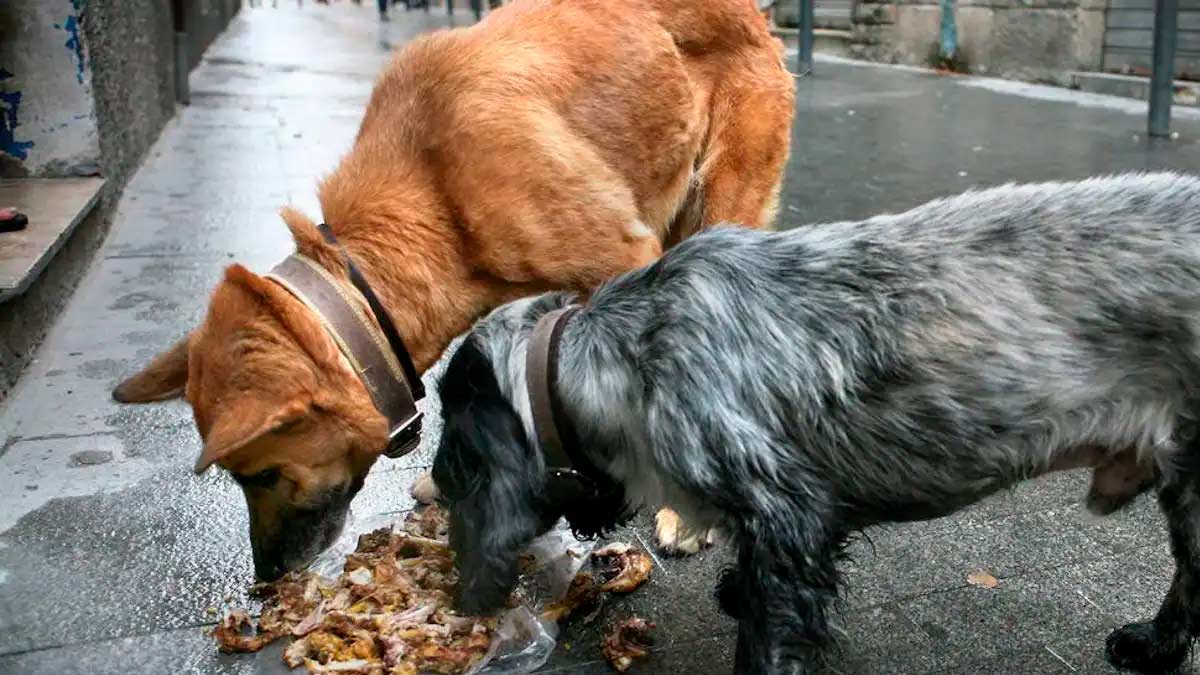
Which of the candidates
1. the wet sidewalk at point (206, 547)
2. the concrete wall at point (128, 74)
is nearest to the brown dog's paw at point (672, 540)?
the wet sidewalk at point (206, 547)

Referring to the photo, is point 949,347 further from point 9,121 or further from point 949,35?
point 949,35

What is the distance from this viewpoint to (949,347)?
2.50 metres

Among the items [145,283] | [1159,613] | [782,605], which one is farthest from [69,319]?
[1159,613]

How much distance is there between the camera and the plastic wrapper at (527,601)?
313 centimetres

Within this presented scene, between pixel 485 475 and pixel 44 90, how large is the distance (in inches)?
196

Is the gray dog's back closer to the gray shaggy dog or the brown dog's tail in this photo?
the gray shaggy dog

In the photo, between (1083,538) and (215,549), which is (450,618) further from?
(1083,538)

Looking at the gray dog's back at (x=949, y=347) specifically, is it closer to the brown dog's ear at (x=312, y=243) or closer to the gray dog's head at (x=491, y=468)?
the gray dog's head at (x=491, y=468)

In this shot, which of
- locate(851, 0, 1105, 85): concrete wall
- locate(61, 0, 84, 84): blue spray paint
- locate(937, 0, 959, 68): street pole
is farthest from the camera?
locate(937, 0, 959, 68): street pole

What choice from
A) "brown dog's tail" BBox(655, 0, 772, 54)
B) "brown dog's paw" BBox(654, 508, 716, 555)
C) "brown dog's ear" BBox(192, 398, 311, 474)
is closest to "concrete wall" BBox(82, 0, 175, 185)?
"brown dog's tail" BBox(655, 0, 772, 54)

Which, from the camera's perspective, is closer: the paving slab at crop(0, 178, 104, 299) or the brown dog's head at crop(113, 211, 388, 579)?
the brown dog's head at crop(113, 211, 388, 579)

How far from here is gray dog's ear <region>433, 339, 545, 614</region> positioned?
2697 millimetres

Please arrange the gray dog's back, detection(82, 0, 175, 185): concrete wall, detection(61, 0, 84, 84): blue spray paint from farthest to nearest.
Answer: detection(82, 0, 175, 185): concrete wall < detection(61, 0, 84, 84): blue spray paint < the gray dog's back

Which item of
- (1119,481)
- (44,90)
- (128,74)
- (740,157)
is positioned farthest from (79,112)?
(1119,481)
